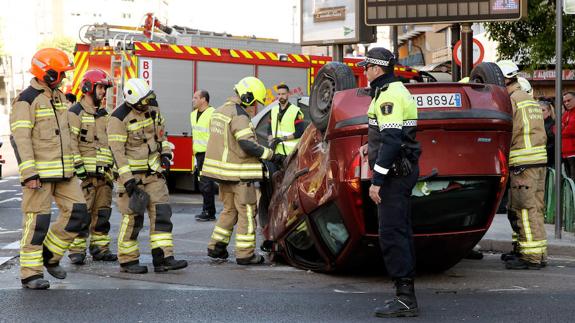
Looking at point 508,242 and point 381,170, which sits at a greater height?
point 381,170

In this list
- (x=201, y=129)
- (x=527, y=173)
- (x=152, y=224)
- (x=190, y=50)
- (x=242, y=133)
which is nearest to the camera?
(x=152, y=224)

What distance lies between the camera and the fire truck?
17562 mm

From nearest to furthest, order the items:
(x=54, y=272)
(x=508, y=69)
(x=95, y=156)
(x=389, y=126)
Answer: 1. (x=389, y=126)
2. (x=54, y=272)
3. (x=508, y=69)
4. (x=95, y=156)

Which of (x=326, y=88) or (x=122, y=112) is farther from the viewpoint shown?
(x=122, y=112)

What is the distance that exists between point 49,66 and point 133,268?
190cm

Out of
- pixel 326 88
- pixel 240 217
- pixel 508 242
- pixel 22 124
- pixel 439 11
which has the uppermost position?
pixel 439 11

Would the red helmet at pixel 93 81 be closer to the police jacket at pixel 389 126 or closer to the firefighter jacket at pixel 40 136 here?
→ the firefighter jacket at pixel 40 136

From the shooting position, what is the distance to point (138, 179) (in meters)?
8.82

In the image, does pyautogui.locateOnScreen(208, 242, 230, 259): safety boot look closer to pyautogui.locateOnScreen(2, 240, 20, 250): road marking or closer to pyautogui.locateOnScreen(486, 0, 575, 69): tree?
pyautogui.locateOnScreen(2, 240, 20, 250): road marking

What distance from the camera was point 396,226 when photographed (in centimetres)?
664

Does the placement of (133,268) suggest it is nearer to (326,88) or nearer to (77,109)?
(77,109)

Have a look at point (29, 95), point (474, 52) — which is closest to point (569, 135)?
point (474, 52)

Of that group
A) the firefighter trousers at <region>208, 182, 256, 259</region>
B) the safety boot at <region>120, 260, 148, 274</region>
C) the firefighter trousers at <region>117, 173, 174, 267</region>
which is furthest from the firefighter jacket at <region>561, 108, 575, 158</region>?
the safety boot at <region>120, 260, 148, 274</region>

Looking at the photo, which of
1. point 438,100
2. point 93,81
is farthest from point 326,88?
point 93,81
